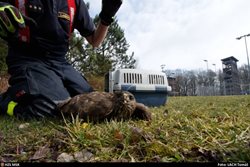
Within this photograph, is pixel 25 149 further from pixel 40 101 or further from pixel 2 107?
pixel 2 107

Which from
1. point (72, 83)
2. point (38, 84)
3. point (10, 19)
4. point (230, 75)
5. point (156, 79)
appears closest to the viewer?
point (10, 19)

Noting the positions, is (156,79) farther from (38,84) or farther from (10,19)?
(10,19)

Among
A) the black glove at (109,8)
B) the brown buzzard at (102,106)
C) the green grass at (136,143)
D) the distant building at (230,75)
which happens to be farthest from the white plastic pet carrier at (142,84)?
the distant building at (230,75)

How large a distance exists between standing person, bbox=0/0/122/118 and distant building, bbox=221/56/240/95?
4210cm

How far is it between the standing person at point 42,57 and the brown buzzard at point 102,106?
0.39m

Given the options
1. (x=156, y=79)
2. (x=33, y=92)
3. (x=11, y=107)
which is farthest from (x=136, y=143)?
(x=156, y=79)

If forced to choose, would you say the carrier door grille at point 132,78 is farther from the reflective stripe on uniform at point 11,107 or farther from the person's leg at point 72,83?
the reflective stripe on uniform at point 11,107

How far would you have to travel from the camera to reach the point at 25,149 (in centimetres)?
104

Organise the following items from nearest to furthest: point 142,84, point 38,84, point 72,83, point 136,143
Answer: point 136,143, point 38,84, point 72,83, point 142,84

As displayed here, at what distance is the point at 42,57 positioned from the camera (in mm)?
2111

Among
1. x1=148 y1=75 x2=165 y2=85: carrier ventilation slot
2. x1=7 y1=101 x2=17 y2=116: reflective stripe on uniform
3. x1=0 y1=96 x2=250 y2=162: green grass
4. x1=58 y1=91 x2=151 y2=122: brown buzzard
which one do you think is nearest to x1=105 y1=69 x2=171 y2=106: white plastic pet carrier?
x1=148 y1=75 x2=165 y2=85: carrier ventilation slot

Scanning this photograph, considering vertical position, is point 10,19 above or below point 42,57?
above

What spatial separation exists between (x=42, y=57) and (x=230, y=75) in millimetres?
45814

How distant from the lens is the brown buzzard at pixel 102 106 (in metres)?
1.43
